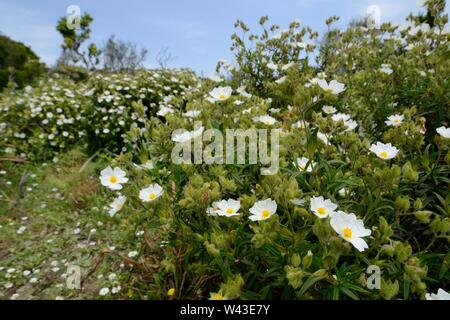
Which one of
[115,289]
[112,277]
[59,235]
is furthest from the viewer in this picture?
[59,235]

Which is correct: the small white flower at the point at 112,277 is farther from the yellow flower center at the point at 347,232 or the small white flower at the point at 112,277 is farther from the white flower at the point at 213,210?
the yellow flower center at the point at 347,232

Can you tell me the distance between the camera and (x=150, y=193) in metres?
1.46

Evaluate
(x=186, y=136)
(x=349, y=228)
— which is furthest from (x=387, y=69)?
(x=349, y=228)

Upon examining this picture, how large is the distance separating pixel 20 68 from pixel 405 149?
15567mm

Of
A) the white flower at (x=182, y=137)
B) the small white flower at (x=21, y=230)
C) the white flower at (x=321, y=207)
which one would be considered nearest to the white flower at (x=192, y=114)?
the white flower at (x=182, y=137)

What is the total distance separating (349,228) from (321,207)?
4.4 inches

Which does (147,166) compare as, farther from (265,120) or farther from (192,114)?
(265,120)

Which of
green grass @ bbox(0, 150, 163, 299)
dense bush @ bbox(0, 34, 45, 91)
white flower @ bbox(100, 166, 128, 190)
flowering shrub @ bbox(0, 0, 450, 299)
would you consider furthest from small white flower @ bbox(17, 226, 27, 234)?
dense bush @ bbox(0, 34, 45, 91)

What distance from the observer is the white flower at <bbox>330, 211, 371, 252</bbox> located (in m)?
1.10

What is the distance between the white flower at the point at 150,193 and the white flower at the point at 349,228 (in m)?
0.66

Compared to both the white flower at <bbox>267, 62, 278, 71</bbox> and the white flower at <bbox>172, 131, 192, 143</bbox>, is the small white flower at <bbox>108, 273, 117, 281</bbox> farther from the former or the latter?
the white flower at <bbox>267, 62, 278, 71</bbox>

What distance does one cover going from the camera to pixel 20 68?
46.8 ft

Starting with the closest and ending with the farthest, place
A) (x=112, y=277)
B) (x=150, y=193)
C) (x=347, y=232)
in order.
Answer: (x=347, y=232)
(x=150, y=193)
(x=112, y=277)

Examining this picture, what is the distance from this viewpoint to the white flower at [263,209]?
1.21 metres
